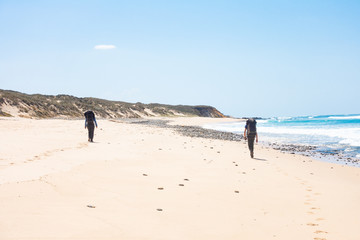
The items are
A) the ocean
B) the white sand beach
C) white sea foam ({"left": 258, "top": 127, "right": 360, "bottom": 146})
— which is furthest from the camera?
white sea foam ({"left": 258, "top": 127, "right": 360, "bottom": 146})

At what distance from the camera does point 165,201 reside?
6699 millimetres

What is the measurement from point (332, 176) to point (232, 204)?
20.8 feet

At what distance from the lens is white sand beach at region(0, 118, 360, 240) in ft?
15.8

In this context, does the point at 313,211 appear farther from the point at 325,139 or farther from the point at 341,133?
the point at 341,133

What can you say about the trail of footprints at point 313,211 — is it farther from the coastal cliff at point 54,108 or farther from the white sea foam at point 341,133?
the coastal cliff at point 54,108

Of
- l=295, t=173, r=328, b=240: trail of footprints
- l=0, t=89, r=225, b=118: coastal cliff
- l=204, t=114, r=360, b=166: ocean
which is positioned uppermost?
l=0, t=89, r=225, b=118: coastal cliff

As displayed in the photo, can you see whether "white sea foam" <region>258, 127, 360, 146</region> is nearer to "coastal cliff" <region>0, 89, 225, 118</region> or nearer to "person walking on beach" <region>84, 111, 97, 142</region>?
"person walking on beach" <region>84, 111, 97, 142</region>

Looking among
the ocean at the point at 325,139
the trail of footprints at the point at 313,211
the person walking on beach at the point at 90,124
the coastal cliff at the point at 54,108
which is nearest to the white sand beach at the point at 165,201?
the trail of footprints at the point at 313,211

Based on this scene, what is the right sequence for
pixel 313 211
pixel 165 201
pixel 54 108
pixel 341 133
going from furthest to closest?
pixel 54 108 < pixel 341 133 < pixel 165 201 < pixel 313 211

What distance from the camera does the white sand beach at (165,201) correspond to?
482 cm

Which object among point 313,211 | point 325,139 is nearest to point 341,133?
point 325,139

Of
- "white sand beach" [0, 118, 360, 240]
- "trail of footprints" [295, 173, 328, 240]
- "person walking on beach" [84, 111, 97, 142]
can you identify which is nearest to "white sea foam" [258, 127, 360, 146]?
"white sand beach" [0, 118, 360, 240]

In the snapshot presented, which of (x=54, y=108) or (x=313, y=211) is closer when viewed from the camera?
(x=313, y=211)

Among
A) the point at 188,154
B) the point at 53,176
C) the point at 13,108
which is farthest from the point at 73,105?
the point at 53,176
